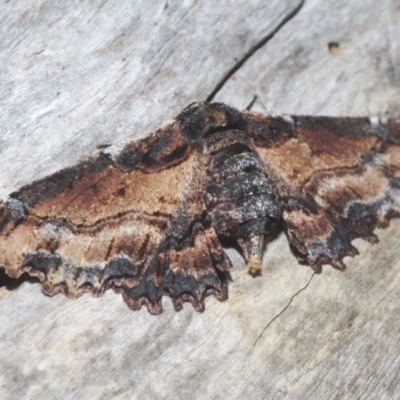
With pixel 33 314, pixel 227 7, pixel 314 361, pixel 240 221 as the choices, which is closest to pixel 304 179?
pixel 240 221

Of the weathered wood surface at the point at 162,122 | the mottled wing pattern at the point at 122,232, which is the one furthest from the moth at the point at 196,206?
the weathered wood surface at the point at 162,122

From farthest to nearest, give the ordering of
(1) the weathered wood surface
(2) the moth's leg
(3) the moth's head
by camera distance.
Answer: (3) the moth's head, (2) the moth's leg, (1) the weathered wood surface

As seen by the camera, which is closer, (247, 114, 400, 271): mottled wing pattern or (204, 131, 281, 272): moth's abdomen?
(204, 131, 281, 272): moth's abdomen

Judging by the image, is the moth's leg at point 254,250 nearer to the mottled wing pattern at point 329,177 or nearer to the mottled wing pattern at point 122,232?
the mottled wing pattern at point 122,232

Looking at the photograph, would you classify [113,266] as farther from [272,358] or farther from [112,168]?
[272,358]

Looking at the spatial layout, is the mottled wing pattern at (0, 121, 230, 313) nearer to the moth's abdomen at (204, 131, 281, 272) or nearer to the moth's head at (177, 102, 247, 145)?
the moth's abdomen at (204, 131, 281, 272)

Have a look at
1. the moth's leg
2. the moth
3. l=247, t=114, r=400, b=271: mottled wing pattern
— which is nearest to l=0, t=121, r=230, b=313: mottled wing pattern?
the moth
